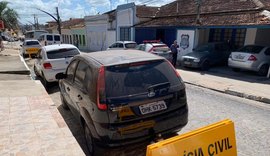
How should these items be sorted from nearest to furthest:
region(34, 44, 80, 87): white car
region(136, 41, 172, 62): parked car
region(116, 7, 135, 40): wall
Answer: region(34, 44, 80, 87): white car < region(136, 41, 172, 62): parked car < region(116, 7, 135, 40): wall

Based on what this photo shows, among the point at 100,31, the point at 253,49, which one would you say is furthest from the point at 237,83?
the point at 100,31

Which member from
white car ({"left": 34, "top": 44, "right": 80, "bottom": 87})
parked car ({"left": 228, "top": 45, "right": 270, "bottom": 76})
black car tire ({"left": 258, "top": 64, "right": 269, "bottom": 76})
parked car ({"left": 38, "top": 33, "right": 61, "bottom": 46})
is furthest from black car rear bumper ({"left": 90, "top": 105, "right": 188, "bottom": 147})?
parked car ({"left": 38, "top": 33, "right": 61, "bottom": 46})

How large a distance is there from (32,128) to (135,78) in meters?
2.50

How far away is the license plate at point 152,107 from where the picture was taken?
335 centimetres

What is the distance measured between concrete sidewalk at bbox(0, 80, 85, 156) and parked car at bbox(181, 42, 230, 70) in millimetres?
8878

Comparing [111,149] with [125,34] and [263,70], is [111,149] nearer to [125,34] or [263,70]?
[263,70]

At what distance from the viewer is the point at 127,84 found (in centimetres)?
332

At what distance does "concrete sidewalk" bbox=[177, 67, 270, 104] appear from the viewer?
7.80 meters

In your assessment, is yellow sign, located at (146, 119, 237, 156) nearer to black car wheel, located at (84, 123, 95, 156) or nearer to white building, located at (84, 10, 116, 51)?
black car wheel, located at (84, 123, 95, 156)

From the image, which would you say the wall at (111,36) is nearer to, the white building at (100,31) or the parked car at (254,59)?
the white building at (100,31)

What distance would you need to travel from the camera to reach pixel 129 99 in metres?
3.24

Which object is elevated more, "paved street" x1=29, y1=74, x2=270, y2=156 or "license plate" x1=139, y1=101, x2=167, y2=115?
"license plate" x1=139, y1=101, x2=167, y2=115

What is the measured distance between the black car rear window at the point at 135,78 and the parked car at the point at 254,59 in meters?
8.61

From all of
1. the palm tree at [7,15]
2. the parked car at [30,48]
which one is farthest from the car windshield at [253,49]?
the palm tree at [7,15]
